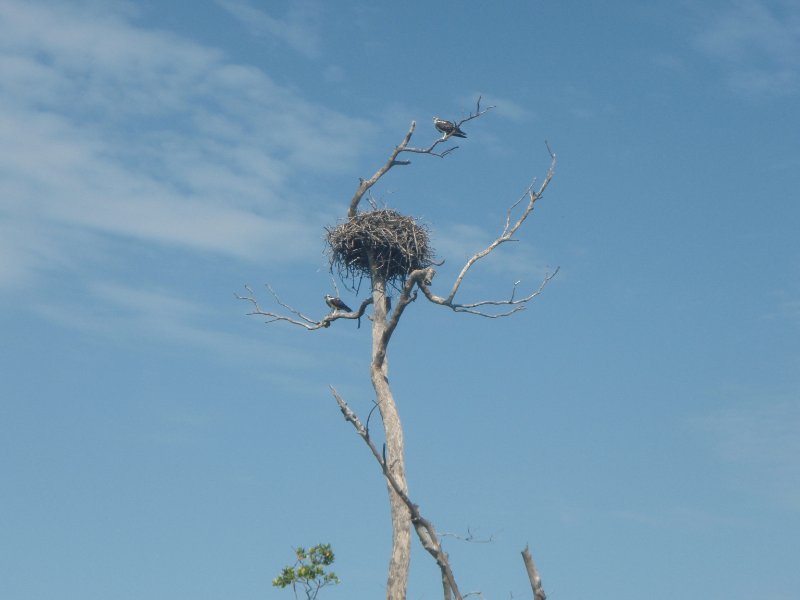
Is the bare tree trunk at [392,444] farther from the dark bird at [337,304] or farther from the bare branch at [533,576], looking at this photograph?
the bare branch at [533,576]

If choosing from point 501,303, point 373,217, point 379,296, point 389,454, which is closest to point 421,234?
point 373,217

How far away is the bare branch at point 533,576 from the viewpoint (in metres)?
3.60

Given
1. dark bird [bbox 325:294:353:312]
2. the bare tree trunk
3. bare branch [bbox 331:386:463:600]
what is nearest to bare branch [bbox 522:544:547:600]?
bare branch [bbox 331:386:463:600]

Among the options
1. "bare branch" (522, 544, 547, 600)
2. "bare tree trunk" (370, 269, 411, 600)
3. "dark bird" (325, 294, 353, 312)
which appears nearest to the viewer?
"bare branch" (522, 544, 547, 600)

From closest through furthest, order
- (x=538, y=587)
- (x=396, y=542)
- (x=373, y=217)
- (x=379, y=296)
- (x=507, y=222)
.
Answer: (x=538, y=587) → (x=396, y=542) → (x=507, y=222) → (x=379, y=296) → (x=373, y=217)

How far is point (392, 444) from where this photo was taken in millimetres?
11461

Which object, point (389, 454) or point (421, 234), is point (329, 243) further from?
point (389, 454)

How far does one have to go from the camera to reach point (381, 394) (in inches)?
468

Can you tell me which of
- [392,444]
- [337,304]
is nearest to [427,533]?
[392,444]

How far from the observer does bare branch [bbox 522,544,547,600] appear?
3602 millimetres

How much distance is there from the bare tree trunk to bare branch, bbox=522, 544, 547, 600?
6509mm

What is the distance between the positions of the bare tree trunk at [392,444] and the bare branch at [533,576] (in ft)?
21.4

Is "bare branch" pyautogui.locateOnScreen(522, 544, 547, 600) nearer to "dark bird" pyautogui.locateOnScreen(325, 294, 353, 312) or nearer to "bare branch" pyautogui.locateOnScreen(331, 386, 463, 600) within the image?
"bare branch" pyautogui.locateOnScreen(331, 386, 463, 600)

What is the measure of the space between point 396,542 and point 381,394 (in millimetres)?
1755
